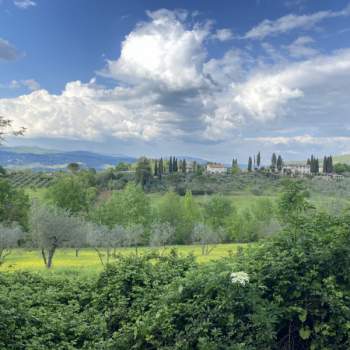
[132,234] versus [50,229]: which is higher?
[50,229]

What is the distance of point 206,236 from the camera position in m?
62.2

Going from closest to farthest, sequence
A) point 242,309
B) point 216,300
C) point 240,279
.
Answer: point 240,279, point 242,309, point 216,300

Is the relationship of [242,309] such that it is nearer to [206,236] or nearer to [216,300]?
[216,300]

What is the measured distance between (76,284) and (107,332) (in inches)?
148

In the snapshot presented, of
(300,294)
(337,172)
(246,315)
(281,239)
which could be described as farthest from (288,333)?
(337,172)

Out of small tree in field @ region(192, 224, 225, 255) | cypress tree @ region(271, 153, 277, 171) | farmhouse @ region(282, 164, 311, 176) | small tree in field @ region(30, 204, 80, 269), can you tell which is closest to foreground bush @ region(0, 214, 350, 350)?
small tree in field @ region(30, 204, 80, 269)

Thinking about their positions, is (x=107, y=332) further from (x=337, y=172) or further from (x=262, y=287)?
(x=337, y=172)

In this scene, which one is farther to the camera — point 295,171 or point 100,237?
point 295,171

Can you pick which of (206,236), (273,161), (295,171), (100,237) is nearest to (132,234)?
(100,237)

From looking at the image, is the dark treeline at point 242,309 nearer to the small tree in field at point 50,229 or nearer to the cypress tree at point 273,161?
the small tree in field at point 50,229

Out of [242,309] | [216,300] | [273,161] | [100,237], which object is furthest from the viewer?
[273,161]

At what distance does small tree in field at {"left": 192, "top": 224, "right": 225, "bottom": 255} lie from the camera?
62.2m

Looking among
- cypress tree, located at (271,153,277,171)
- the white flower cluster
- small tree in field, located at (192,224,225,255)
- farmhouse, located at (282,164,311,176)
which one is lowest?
small tree in field, located at (192,224,225,255)

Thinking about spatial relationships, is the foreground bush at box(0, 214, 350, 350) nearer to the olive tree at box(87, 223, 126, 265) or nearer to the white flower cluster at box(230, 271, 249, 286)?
the white flower cluster at box(230, 271, 249, 286)
